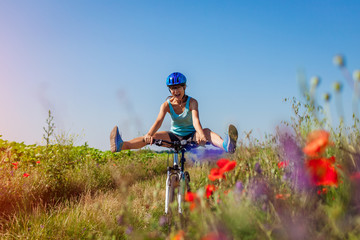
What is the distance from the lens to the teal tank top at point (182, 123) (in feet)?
14.9

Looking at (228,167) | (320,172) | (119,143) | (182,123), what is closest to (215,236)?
(228,167)

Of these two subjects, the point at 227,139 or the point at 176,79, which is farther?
the point at 176,79

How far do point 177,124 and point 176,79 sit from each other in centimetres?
78

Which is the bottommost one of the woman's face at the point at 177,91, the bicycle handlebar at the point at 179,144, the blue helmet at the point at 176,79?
the bicycle handlebar at the point at 179,144

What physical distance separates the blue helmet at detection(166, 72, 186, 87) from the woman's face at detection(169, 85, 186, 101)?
0.33 feet

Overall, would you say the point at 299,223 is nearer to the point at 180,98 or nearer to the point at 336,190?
the point at 336,190

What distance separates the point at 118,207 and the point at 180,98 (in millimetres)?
1847

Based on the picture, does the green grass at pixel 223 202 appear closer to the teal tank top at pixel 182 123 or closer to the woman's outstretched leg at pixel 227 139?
the woman's outstretched leg at pixel 227 139

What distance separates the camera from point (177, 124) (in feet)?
15.3

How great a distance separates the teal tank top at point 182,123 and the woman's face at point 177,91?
0.23m

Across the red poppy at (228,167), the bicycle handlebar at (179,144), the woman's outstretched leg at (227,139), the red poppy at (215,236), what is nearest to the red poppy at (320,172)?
the red poppy at (228,167)

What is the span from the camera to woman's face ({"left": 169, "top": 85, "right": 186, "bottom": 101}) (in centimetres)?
433

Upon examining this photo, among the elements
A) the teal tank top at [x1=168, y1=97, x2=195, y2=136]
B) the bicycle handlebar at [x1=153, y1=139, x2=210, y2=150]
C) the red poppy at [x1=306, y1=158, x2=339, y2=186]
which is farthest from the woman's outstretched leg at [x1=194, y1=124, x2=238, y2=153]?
the red poppy at [x1=306, y1=158, x2=339, y2=186]

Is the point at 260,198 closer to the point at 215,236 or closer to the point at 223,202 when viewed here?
the point at 223,202
